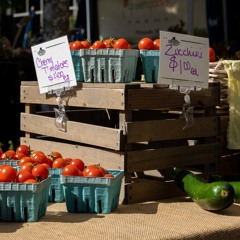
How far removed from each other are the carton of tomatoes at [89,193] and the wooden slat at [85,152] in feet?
0.65

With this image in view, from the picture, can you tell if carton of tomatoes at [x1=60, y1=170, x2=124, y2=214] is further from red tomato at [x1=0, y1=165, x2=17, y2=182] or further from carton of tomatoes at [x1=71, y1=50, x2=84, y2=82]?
carton of tomatoes at [x1=71, y1=50, x2=84, y2=82]

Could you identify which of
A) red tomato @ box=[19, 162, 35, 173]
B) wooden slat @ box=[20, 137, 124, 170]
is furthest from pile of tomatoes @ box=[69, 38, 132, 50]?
red tomato @ box=[19, 162, 35, 173]

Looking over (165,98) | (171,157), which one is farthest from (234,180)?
(165,98)

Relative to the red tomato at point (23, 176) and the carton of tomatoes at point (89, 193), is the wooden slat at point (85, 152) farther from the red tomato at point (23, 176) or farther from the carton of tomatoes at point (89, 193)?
the red tomato at point (23, 176)

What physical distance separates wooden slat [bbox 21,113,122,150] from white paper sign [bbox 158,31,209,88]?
33 cm

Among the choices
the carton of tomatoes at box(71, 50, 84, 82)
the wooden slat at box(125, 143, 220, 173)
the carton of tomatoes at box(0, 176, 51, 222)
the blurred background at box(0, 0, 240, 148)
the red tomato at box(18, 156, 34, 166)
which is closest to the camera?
the carton of tomatoes at box(0, 176, 51, 222)

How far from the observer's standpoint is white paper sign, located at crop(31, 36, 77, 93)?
2.99 m

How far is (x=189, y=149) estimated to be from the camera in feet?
10.1

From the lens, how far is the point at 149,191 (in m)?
2.95

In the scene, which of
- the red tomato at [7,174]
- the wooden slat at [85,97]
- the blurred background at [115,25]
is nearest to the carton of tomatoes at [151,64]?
the wooden slat at [85,97]

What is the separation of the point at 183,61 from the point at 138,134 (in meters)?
0.39

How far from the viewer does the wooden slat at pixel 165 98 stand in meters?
2.84

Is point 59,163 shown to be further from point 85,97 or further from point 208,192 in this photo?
point 208,192

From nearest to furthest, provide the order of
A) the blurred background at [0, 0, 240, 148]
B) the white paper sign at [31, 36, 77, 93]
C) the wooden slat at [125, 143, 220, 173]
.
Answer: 1. the wooden slat at [125, 143, 220, 173]
2. the white paper sign at [31, 36, 77, 93]
3. the blurred background at [0, 0, 240, 148]
